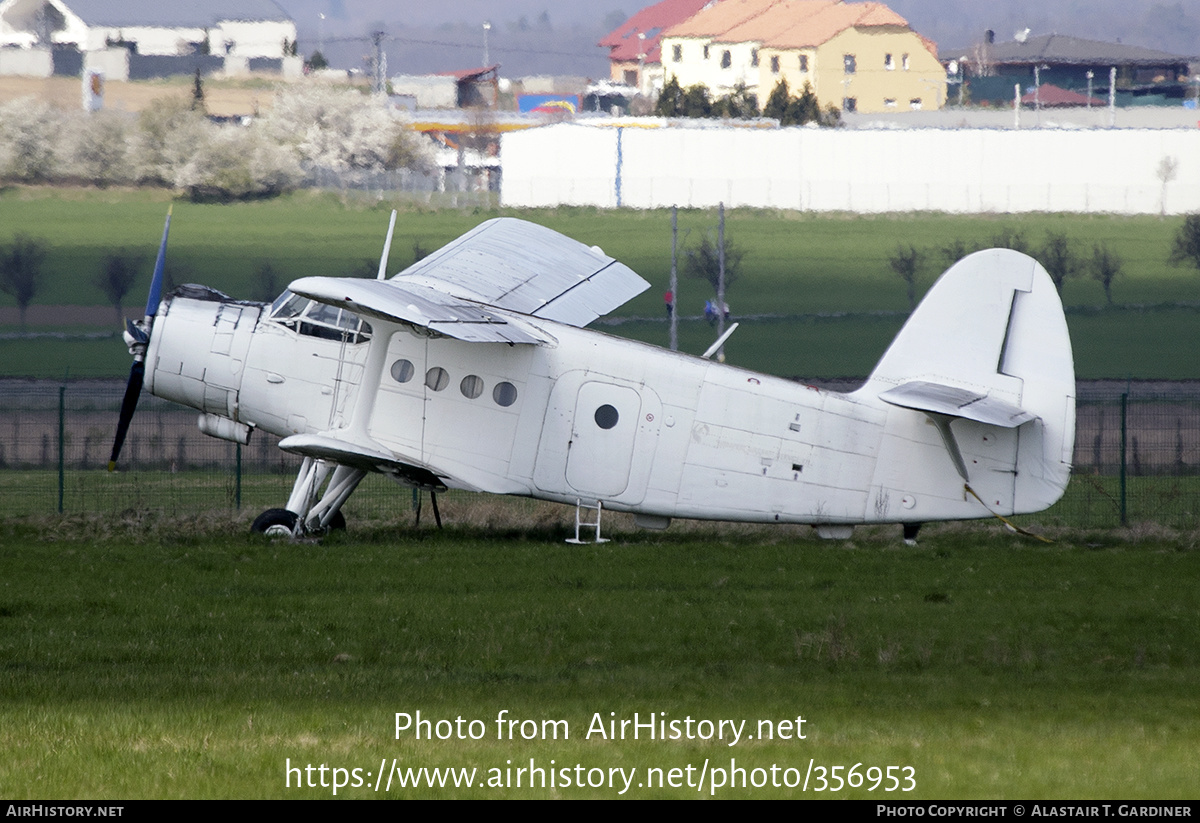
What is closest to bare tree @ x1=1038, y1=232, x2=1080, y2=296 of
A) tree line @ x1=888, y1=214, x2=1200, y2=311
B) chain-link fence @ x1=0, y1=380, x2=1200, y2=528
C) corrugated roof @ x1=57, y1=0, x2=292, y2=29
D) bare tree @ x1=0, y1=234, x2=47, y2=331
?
tree line @ x1=888, y1=214, x2=1200, y2=311

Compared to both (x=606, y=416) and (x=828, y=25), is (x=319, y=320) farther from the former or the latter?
(x=828, y=25)

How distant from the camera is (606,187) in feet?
231

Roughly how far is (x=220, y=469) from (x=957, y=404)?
14.4m

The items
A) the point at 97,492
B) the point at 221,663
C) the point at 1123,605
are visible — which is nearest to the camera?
the point at 221,663

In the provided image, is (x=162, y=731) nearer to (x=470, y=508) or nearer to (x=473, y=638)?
(x=473, y=638)

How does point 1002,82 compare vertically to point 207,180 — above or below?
above

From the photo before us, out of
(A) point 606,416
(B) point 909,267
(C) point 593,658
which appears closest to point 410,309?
(A) point 606,416

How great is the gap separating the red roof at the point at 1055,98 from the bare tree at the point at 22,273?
84712mm

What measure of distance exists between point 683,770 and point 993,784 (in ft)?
5.06

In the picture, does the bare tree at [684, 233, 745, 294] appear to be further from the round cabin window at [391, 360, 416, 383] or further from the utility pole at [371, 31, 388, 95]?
the utility pole at [371, 31, 388, 95]

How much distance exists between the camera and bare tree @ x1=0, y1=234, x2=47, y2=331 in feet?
153

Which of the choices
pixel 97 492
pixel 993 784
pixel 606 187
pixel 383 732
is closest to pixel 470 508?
pixel 97 492

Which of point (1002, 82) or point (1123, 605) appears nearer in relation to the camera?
point (1123, 605)

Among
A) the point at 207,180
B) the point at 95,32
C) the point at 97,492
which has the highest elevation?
the point at 95,32
